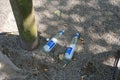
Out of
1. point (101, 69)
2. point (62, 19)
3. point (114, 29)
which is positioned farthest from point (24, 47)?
point (114, 29)

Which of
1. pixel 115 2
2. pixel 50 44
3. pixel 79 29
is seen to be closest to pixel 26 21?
pixel 50 44

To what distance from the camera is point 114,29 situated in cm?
353

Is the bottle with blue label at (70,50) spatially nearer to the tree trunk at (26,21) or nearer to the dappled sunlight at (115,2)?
the tree trunk at (26,21)

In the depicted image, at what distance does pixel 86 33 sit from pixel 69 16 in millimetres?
425

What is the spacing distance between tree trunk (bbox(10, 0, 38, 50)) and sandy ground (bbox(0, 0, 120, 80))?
0.16 meters

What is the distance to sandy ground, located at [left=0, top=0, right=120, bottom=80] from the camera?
308cm

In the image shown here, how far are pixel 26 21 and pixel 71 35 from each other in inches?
34.2

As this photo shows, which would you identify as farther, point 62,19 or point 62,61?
point 62,19

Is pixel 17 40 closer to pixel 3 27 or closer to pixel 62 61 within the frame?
pixel 3 27

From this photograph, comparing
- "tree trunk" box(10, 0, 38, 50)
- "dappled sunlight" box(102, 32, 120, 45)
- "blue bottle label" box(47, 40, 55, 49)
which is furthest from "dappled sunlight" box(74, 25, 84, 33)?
"tree trunk" box(10, 0, 38, 50)

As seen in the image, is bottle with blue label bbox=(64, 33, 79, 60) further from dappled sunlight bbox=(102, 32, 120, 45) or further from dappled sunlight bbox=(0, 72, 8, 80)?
dappled sunlight bbox=(0, 72, 8, 80)

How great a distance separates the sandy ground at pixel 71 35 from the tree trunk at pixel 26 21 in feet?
0.51

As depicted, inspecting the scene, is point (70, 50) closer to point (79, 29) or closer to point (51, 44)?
point (51, 44)

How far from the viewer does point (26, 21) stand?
2803 millimetres
